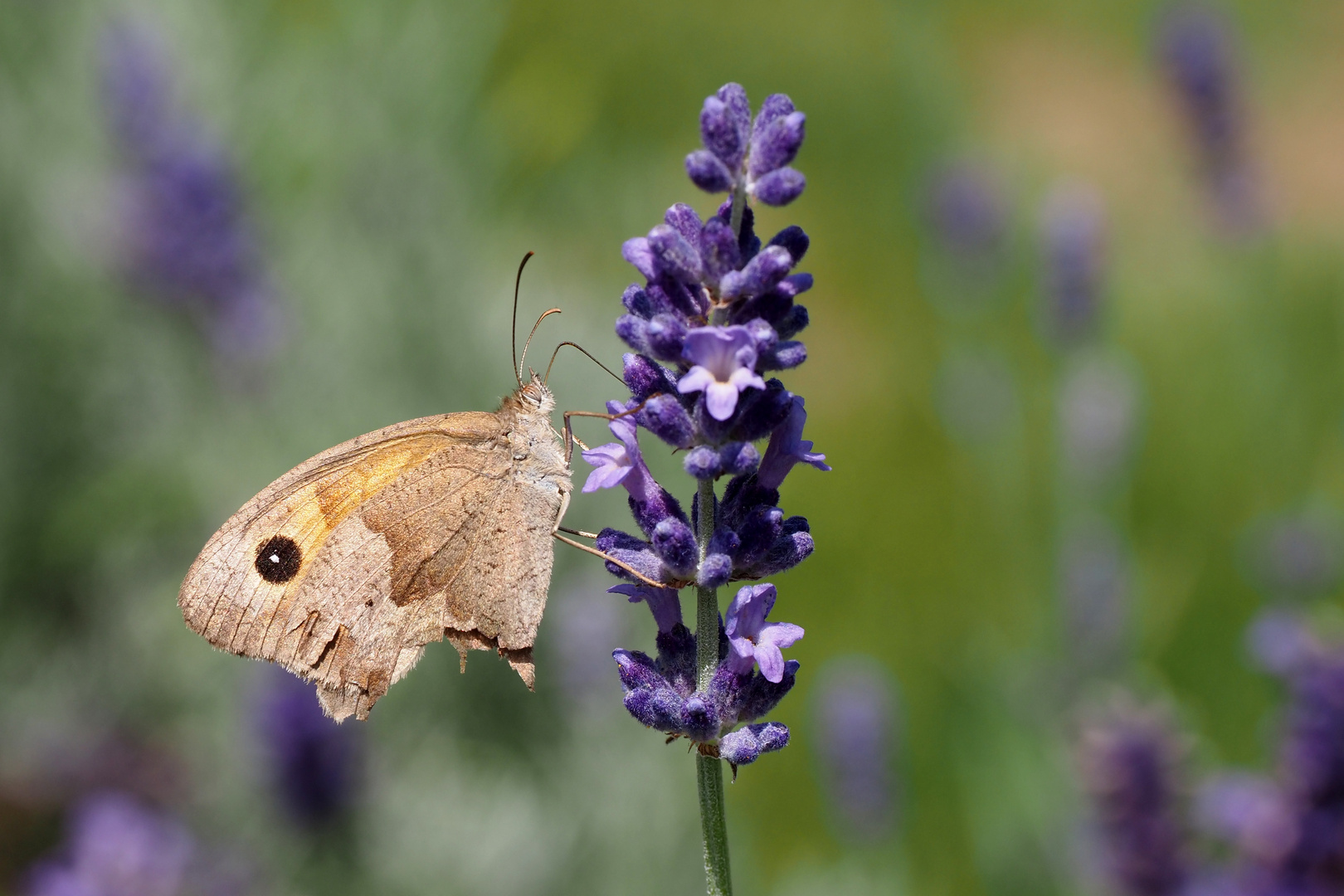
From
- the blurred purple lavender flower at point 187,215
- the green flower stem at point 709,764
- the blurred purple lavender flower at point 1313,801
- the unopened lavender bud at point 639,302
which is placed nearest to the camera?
the green flower stem at point 709,764

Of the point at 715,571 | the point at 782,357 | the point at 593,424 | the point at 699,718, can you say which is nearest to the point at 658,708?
the point at 699,718

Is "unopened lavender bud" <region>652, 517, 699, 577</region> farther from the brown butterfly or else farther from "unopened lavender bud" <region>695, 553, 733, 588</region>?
the brown butterfly

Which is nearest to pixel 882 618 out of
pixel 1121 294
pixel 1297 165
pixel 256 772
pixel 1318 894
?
pixel 256 772

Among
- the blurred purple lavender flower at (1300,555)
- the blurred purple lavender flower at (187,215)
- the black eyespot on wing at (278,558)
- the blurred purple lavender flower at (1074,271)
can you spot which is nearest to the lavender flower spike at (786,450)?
the black eyespot on wing at (278,558)

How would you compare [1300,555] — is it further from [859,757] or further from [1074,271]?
[859,757]

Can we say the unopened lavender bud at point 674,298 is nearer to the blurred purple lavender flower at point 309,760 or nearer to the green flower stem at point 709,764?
the green flower stem at point 709,764
